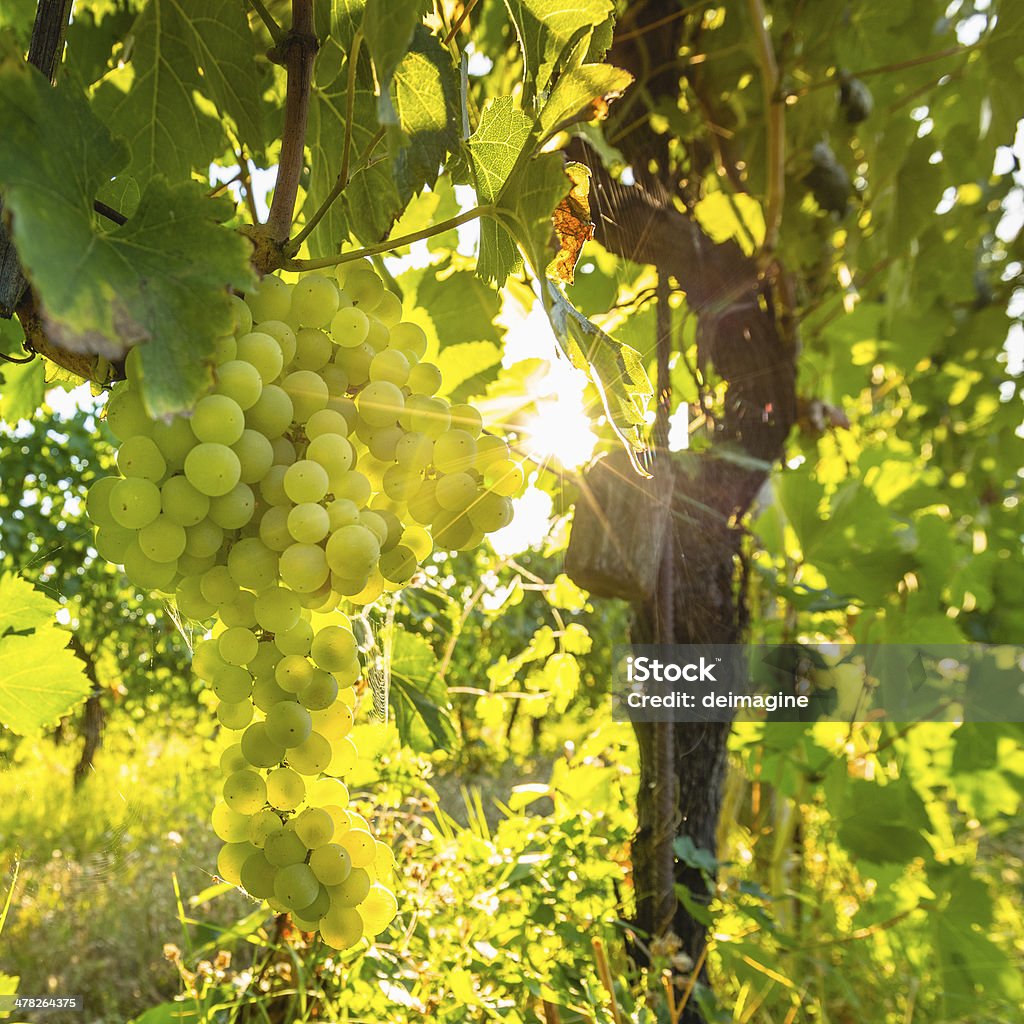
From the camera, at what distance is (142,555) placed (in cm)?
27

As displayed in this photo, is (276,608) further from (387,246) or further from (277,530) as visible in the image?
(387,246)

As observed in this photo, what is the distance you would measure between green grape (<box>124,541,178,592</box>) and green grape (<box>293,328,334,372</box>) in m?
0.08

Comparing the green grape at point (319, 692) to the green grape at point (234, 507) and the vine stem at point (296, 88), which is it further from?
the vine stem at point (296, 88)

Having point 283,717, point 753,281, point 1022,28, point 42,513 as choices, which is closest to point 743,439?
point 753,281

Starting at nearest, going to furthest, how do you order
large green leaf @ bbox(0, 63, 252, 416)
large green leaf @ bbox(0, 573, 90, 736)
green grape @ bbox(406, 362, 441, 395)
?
large green leaf @ bbox(0, 63, 252, 416)
green grape @ bbox(406, 362, 441, 395)
large green leaf @ bbox(0, 573, 90, 736)

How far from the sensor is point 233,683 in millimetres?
284

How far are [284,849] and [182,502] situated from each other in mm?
125

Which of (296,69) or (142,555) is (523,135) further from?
(142,555)

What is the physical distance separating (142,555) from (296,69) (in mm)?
204

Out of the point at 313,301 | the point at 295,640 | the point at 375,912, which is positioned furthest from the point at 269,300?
the point at 375,912

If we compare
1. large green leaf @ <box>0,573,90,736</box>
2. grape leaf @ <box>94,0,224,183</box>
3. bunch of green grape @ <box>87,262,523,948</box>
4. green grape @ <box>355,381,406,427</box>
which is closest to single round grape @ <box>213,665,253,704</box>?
bunch of green grape @ <box>87,262,523,948</box>

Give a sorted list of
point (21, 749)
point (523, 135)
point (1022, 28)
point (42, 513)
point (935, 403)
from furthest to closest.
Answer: point (935, 403), point (42, 513), point (1022, 28), point (21, 749), point (523, 135)

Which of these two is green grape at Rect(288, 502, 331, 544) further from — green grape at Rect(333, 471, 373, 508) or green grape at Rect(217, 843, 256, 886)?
green grape at Rect(217, 843, 256, 886)

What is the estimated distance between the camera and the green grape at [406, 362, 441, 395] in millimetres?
306
